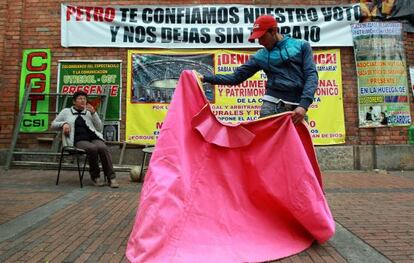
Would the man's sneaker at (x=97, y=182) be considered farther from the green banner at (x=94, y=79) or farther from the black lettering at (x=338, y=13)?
the black lettering at (x=338, y=13)

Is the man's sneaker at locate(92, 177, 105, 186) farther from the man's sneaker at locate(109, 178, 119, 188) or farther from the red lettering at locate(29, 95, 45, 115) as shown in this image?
the red lettering at locate(29, 95, 45, 115)

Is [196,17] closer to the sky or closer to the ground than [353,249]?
closer to the sky

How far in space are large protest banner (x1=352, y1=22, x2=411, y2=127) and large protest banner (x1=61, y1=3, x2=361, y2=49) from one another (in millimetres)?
345

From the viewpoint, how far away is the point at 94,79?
846cm

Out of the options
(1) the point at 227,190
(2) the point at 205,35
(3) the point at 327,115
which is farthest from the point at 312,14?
(1) the point at 227,190

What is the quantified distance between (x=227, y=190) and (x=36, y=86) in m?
6.23

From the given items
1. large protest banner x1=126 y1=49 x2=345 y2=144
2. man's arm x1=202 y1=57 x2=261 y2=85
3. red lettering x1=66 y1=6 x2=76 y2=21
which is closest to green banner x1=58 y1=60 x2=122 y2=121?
large protest banner x1=126 y1=49 x2=345 y2=144

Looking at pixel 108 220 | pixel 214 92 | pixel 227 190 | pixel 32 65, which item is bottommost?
pixel 108 220

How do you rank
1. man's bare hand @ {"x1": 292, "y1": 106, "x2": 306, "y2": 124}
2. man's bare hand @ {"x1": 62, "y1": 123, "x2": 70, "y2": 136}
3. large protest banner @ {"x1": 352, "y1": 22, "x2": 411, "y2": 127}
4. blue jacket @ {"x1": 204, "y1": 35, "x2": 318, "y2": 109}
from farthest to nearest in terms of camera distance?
large protest banner @ {"x1": 352, "y1": 22, "x2": 411, "y2": 127} < man's bare hand @ {"x1": 62, "y1": 123, "x2": 70, "y2": 136} < blue jacket @ {"x1": 204, "y1": 35, "x2": 318, "y2": 109} < man's bare hand @ {"x1": 292, "y1": 106, "x2": 306, "y2": 124}

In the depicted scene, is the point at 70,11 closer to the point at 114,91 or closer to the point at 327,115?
the point at 114,91

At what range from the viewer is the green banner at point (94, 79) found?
27.6 ft

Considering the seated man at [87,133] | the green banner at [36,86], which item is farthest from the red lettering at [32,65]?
the seated man at [87,133]

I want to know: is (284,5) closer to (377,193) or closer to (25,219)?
(377,193)

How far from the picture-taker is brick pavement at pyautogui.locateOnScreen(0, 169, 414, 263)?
11.1 ft
